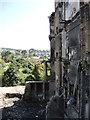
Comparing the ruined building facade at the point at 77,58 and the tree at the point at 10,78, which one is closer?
the ruined building facade at the point at 77,58

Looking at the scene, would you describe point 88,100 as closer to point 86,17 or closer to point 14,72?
point 86,17

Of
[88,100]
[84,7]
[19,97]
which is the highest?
[84,7]

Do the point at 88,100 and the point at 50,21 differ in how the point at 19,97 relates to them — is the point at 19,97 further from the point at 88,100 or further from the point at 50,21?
the point at 88,100

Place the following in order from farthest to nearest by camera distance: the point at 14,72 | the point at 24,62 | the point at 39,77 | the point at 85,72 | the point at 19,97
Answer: the point at 24,62
the point at 39,77
the point at 14,72
the point at 19,97
the point at 85,72

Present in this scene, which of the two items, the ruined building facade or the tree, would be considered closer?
the ruined building facade

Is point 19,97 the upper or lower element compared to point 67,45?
lower

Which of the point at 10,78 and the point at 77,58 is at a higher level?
the point at 77,58

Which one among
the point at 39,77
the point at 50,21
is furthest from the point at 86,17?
the point at 39,77

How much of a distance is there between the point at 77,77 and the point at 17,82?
57.4 ft

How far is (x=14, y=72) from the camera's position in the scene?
23.8 m

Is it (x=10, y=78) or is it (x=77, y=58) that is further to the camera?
(x=10, y=78)

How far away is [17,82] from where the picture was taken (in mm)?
23984

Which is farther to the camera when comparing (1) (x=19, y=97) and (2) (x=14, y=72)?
(2) (x=14, y=72)

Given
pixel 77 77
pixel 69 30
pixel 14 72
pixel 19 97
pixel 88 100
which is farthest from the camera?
pixel 14 72
